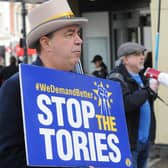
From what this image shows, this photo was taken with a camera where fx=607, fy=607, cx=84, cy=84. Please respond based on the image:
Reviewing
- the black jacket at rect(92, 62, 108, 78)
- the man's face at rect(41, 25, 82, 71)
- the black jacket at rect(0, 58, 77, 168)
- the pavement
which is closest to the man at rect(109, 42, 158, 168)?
the man's face at rect(41, 25, 82, 71)

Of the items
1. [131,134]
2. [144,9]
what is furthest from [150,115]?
[144,9]

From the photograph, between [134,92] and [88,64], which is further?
[88,64]

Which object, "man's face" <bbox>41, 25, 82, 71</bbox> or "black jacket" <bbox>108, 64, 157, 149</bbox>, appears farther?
"black jacket" <bbox>108, 64, 157, 149</bbox>

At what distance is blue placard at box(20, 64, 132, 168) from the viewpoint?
2387mm

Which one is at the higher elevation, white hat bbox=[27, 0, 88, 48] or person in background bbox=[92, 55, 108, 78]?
white hat bbox=[27, 0, 88, 48]

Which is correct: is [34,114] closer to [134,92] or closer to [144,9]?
[134,92]

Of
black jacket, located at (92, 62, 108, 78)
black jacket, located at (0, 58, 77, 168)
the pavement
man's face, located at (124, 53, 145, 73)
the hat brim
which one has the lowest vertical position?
the pavement

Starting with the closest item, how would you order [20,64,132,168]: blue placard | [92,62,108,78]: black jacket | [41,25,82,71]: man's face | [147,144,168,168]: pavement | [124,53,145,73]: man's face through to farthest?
[20,64,132,168]: blue placard → [41,25,82,71]: man's face → [124,53,145,73]: man's face → [147,144,168,168]: pavement → [92,62,108,78]: black jacket

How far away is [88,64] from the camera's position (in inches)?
503

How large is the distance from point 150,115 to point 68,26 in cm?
Answer: 293

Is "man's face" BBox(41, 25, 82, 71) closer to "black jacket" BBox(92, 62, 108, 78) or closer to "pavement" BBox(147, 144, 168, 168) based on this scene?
"pavement" BBox(147, 144, 168, 168)

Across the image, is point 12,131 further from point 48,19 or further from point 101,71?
point 101,71

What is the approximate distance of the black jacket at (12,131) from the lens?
8.06 feet

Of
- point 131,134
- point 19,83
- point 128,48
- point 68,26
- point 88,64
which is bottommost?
→ point 88,64
